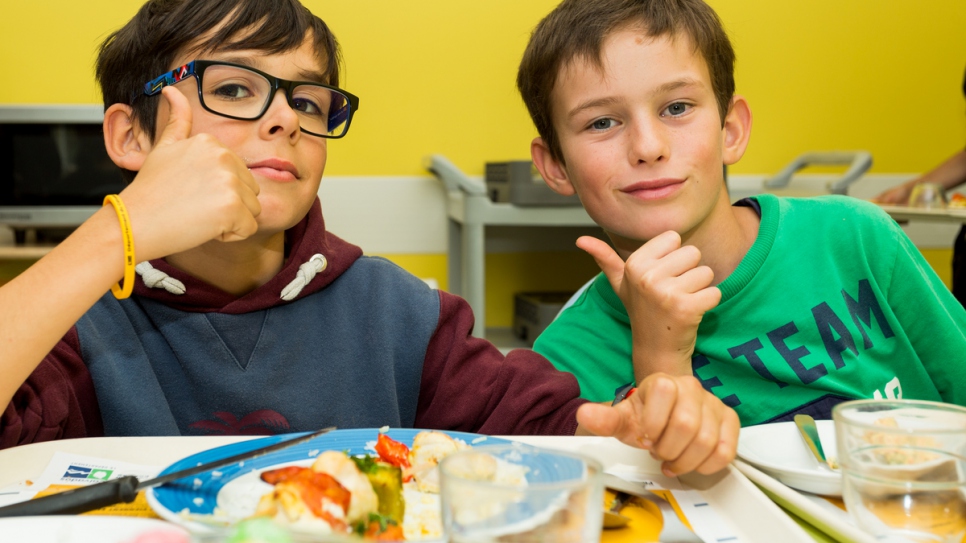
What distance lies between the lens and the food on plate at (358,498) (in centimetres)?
45

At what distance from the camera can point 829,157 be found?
277 centimetres

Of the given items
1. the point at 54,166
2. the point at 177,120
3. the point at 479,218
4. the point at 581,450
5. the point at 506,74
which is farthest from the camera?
the point at 506,74

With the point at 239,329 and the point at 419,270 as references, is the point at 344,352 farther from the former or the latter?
the point at 419,270

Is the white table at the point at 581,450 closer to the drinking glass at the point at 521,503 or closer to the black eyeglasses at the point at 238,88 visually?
the drinking glass at the point at 521,503

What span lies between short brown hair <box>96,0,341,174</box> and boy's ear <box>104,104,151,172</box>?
0.05 ft

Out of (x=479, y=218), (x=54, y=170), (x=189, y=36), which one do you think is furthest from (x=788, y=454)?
(x=54, y=170)

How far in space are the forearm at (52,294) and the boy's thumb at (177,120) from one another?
16cm

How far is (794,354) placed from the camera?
104 centimetres

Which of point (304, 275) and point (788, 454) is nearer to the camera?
point (788, 454)

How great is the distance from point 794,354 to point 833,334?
57 mm

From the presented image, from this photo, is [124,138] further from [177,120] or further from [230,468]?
[230,468]

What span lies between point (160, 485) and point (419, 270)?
256 cm

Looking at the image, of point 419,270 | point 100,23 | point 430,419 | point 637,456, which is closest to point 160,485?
point 637,456

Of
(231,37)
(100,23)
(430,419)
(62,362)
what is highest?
(100,23)
